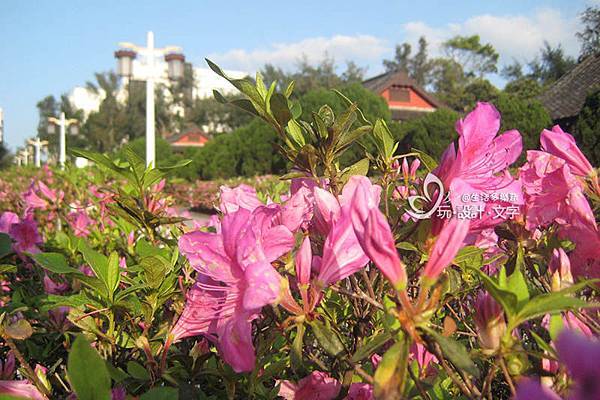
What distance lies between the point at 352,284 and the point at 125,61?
973 centimetres

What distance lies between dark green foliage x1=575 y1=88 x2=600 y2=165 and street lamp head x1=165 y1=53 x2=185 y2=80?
345 inches

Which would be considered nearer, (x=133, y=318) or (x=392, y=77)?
(x=133, y=318)

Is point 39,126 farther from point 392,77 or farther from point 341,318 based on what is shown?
point 341,318

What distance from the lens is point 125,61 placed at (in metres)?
9.65

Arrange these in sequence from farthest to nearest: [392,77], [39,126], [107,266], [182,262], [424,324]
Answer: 1. [39,126]
2. [392,77]
3. [182,262]
4. [107,266]
5. [424,324]

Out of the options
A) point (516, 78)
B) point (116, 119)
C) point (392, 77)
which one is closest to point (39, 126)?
point (116, 119)

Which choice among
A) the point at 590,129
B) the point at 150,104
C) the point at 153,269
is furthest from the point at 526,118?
the point at 153,269

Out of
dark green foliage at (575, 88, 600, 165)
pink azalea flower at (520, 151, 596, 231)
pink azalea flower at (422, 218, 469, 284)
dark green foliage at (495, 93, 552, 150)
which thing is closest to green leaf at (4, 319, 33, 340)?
pink azalea flower at (422, 218, 469, 284)

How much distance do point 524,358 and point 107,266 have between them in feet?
2.05

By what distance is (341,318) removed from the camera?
107 centimetres

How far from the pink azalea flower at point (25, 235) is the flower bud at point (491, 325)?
53.3 inches

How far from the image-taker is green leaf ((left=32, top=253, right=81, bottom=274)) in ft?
2.84

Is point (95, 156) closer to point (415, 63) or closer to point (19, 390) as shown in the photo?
point (19, 390)

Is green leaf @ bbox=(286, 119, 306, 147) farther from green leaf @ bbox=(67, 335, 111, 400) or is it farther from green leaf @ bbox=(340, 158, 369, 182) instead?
green leaf @ bbox=(67, 335, 111, 400)
